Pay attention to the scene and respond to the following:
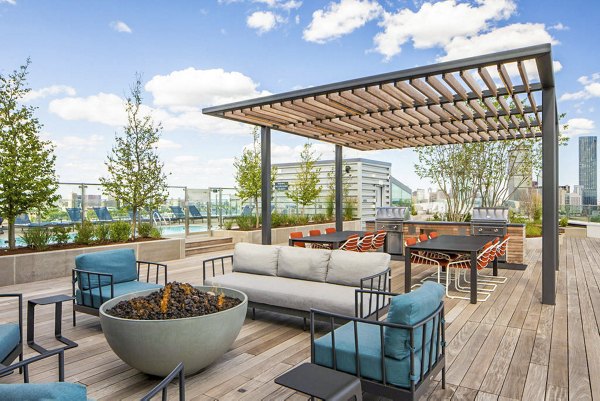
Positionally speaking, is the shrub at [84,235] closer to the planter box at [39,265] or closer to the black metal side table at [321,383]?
the planter box at [39,265]

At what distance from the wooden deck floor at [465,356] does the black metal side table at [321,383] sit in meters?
0.94

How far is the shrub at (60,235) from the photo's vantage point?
7.86 m

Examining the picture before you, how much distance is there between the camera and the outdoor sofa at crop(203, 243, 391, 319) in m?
4.14

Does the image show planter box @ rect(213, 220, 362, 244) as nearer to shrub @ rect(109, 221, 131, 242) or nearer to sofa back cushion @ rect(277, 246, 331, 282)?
shrub @ rect(109, 221, 131, 242)

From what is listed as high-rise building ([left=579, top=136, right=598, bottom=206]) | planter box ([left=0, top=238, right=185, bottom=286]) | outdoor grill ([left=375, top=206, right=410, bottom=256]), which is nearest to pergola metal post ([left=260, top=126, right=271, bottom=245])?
planter box ([left=0, top=238, right=185, bottom=286])

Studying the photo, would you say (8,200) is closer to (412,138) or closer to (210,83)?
(412,138)

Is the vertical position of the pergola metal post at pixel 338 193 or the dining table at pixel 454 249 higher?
A: the pergola metal post at pixel 338 193

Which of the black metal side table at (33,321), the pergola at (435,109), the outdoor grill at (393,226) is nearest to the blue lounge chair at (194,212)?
the pergola at (435,109)

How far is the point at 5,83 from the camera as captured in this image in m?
7.50

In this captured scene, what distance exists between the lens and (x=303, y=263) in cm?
486

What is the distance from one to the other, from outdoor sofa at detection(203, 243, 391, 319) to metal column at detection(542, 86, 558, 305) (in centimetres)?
250

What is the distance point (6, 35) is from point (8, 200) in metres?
6.55

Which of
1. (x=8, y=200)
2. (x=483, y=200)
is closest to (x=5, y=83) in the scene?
(x=8, y=200)

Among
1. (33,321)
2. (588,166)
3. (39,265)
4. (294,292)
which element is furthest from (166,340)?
(588,166)
